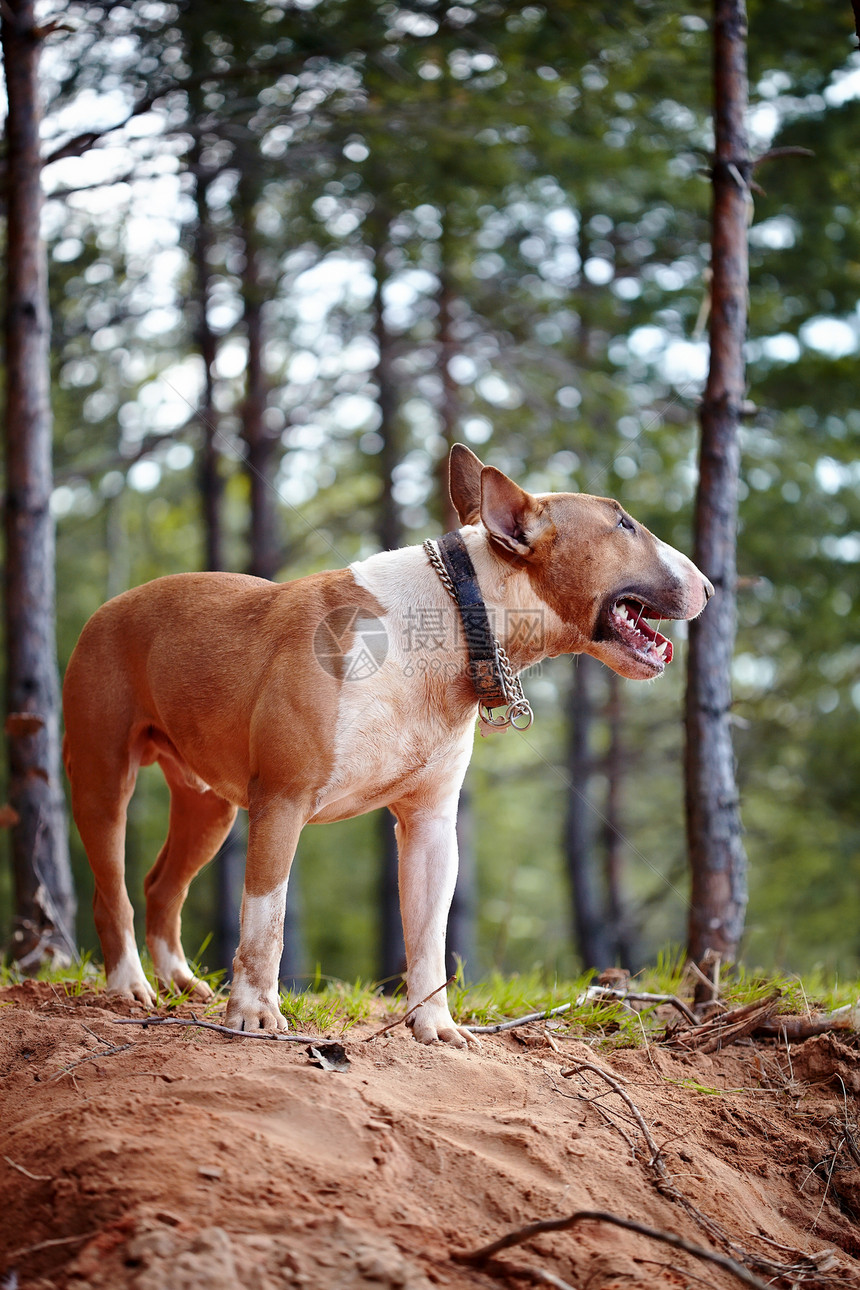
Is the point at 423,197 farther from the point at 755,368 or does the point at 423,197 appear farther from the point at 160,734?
the point at 160,734

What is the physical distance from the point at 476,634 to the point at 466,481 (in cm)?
83

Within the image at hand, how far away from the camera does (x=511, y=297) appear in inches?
535

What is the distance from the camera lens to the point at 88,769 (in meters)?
5.00

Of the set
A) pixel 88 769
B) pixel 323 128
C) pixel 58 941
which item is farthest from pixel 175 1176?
pixel 323 128

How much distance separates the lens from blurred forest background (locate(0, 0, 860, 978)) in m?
9.12

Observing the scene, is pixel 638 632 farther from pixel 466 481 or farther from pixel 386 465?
pixel 386 465

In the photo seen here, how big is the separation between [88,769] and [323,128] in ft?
27.3

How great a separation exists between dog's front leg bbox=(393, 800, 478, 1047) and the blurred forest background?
18.0 feet

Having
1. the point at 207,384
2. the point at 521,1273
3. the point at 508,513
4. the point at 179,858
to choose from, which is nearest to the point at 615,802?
the point at 207,384

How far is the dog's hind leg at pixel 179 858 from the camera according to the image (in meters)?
5.37

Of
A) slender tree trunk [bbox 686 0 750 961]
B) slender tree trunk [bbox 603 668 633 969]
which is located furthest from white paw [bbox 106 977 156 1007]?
slender tree trunk [bbox 603 668 633 969]

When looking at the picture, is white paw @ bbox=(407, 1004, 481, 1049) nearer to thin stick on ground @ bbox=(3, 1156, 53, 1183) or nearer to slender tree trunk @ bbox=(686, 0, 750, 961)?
thin stick on ground @ bbox=(3, 1156, 53, 1183)

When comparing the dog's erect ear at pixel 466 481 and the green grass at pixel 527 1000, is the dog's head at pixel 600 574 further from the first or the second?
the green grass at pixel 527 1000

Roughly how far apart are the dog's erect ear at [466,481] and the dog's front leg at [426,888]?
1323mm
